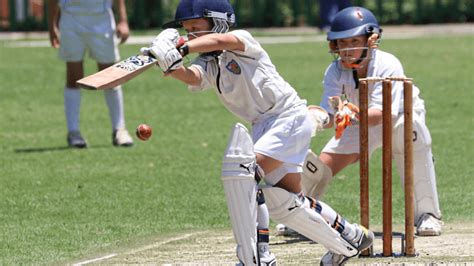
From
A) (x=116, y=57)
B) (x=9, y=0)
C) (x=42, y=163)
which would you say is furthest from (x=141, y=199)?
(x=9, y=0)

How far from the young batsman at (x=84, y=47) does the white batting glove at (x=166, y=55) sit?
6.89 meters

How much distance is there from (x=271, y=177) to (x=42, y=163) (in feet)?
18.7

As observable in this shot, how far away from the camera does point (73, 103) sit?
531 inches

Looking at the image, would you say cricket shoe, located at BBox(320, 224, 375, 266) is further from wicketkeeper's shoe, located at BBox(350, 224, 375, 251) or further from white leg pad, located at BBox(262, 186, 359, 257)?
white leg pad, located at BBox(262, 186, 359, 257)

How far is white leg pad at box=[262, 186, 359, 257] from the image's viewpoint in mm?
7074

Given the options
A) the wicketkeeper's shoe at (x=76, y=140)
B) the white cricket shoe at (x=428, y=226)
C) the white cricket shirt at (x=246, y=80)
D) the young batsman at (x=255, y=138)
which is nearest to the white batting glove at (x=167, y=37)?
the young batsman at (x=255, y=138)

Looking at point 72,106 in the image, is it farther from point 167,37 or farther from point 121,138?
point 167,37

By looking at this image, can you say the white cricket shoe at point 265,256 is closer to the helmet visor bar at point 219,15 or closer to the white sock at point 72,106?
the helmet visor bar at point 219,15

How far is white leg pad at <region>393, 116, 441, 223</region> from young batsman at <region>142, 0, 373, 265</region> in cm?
151

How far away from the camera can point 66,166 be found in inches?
483

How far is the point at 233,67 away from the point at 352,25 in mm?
1648

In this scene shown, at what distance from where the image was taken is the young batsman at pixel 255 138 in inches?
269

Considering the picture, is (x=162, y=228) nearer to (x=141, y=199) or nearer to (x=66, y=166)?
(x=141, y=199)

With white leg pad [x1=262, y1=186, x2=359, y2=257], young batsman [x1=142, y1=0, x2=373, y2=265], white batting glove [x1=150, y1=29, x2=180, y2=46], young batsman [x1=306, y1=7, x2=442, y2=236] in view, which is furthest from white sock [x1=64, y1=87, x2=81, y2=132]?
white batting glove [x1=150, y1=29, x2=180, y2=46]
